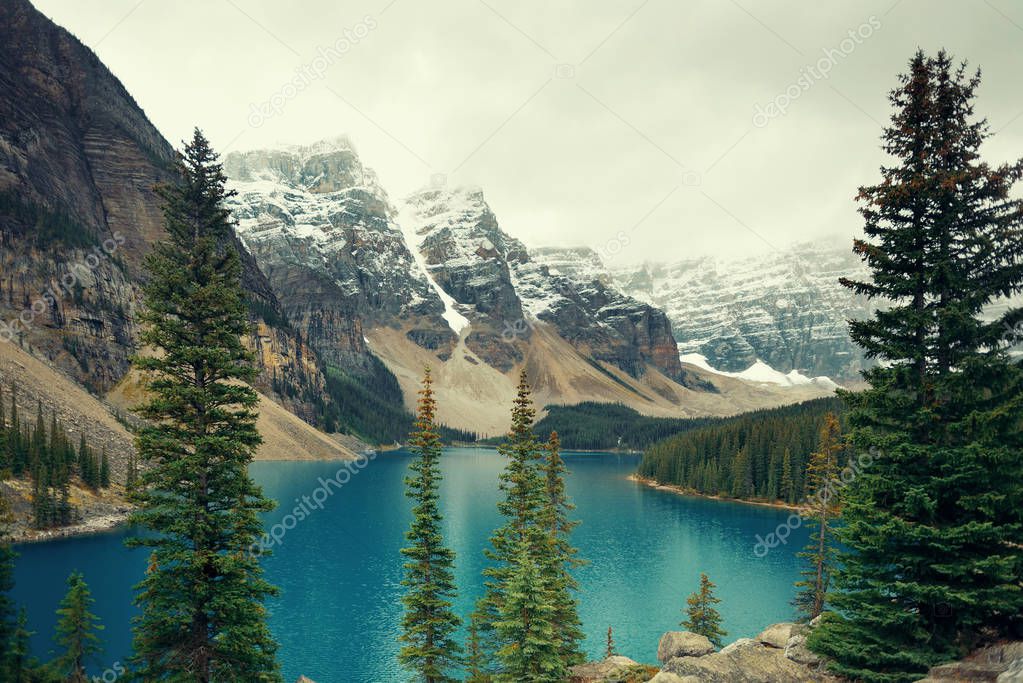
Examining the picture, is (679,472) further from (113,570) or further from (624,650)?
(113,570)

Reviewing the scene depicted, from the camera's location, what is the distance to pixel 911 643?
660 inches

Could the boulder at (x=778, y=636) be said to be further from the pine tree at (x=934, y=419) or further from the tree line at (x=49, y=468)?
the tree line at (x=49, y=468)

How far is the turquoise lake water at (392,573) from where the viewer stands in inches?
1813

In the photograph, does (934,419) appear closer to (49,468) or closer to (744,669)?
(744,669)

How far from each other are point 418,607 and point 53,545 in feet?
209

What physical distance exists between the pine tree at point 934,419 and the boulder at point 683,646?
12.4 m

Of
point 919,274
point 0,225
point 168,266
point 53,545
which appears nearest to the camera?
point 919,274

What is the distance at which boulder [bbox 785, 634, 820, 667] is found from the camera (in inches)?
808

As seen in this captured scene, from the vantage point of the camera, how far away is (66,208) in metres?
162

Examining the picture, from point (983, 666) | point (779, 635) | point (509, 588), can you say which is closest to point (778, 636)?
point (779, 635)

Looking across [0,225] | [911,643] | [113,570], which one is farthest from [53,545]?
[0,225]

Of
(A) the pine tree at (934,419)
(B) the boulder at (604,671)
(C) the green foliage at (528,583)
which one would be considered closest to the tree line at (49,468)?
(C) the green foliage at (528,583)

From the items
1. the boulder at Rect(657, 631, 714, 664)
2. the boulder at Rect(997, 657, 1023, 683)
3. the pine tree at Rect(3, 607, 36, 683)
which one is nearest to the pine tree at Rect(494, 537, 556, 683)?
the boulder at Rect(657, 631, 714, 664)

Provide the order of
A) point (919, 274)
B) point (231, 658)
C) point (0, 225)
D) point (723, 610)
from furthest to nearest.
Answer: point (0, 225) → point (723, 610) → point (231, 658) → point (919, 274)
